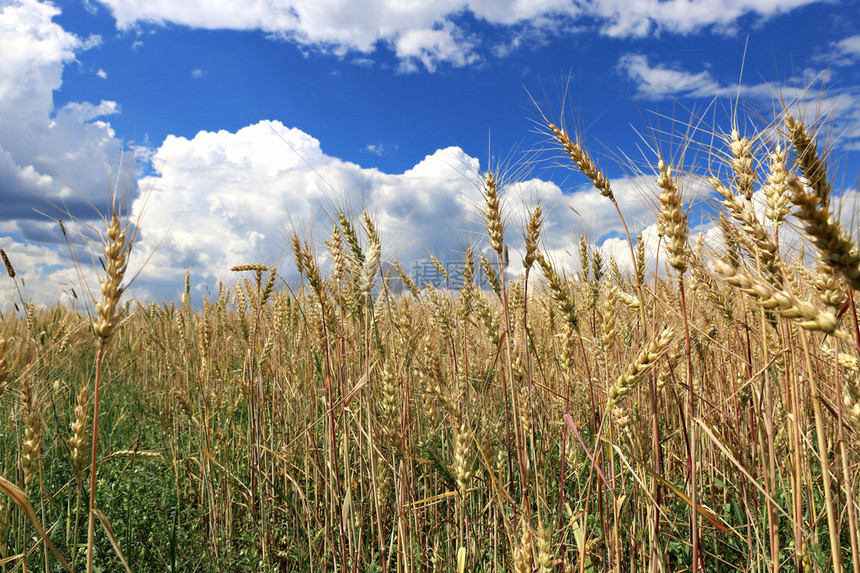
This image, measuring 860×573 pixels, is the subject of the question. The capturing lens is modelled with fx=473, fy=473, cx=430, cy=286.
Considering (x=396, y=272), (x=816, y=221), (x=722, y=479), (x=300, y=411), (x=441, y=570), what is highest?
(x=396, y=272)

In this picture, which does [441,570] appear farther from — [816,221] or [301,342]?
[301,342]

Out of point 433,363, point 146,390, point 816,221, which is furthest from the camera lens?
point 146,390

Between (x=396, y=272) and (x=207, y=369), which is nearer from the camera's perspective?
(x=207, y=369)

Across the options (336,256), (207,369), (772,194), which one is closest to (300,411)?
(207,369)

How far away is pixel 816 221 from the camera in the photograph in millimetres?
792

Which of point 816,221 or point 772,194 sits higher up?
point 772,194

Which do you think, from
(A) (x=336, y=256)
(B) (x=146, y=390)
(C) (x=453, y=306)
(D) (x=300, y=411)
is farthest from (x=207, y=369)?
(B) (x=146, y=390)

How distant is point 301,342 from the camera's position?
418 cm

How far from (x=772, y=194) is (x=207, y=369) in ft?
11.3

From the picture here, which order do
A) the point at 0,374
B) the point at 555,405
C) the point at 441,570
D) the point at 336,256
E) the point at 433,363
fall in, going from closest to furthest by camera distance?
the point at 0,374
the point at 441,570
the point at 336,256
the point at 433,363
the point at 555,405

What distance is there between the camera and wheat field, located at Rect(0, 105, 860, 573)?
1.43 meters

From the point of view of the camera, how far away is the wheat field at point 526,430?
56.2 inches

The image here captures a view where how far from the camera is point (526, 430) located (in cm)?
229

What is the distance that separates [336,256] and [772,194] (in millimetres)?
1945
